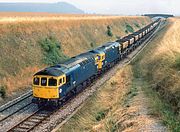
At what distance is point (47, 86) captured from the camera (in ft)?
80.3

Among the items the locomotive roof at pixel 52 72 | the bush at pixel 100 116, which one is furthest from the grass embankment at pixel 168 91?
the locomotive roof at pixel 52 72

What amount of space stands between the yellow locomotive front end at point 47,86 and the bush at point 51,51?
1569 cm

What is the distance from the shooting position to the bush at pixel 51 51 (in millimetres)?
41531

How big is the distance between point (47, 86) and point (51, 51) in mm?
19386

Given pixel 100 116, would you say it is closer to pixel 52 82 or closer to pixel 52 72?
pixel 52 82

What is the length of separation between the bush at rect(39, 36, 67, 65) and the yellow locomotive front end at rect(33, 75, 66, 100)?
15.7m

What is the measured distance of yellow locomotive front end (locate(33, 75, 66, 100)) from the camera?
24.3 metres

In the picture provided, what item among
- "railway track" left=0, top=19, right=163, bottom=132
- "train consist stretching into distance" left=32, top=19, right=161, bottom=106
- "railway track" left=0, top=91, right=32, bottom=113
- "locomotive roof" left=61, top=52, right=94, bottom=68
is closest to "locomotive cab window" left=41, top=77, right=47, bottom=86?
"train consist stretching into distance" left=32, top=19, right=161, bottom=106

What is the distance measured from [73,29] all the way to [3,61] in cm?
2843

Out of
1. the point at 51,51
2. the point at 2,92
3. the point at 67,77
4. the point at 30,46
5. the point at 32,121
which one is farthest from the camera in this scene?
the point at 51,51

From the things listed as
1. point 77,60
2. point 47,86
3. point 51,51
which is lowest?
point 51,51

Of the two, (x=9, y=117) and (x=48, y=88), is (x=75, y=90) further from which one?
(x=9, y=117)

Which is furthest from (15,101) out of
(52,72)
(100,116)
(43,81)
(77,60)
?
(100,116)

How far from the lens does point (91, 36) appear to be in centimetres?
6656
